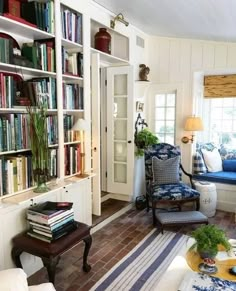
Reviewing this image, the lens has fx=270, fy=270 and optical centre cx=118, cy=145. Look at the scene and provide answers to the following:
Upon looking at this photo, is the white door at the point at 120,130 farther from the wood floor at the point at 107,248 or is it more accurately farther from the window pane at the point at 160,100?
the window pane at the point at 160,100

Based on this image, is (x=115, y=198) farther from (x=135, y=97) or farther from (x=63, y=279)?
(x=63, y=279)

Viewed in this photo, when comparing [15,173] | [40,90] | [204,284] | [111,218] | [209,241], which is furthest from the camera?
[111,218]

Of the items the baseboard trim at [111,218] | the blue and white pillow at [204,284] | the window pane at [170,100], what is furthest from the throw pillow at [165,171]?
the blue and white pillow at [204,284]

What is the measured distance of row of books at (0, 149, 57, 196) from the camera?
2.26m

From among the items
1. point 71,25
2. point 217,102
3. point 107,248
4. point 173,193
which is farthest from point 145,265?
point 217,102

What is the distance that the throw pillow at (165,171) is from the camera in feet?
12.9

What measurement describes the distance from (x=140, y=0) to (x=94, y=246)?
2.73 metres

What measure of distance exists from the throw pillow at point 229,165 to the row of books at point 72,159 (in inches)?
99.0

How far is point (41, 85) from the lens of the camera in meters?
2.57

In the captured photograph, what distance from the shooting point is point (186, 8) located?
286 cm

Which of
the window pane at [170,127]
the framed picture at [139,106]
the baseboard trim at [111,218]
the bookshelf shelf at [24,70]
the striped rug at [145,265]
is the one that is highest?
the bookshelf shelf at [24,70]

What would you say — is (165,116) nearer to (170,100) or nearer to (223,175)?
(170,100)

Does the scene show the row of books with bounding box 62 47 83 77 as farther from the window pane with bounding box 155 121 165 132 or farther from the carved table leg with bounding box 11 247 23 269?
the window pane with bounding box 155 121 165 132

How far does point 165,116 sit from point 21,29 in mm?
2868
